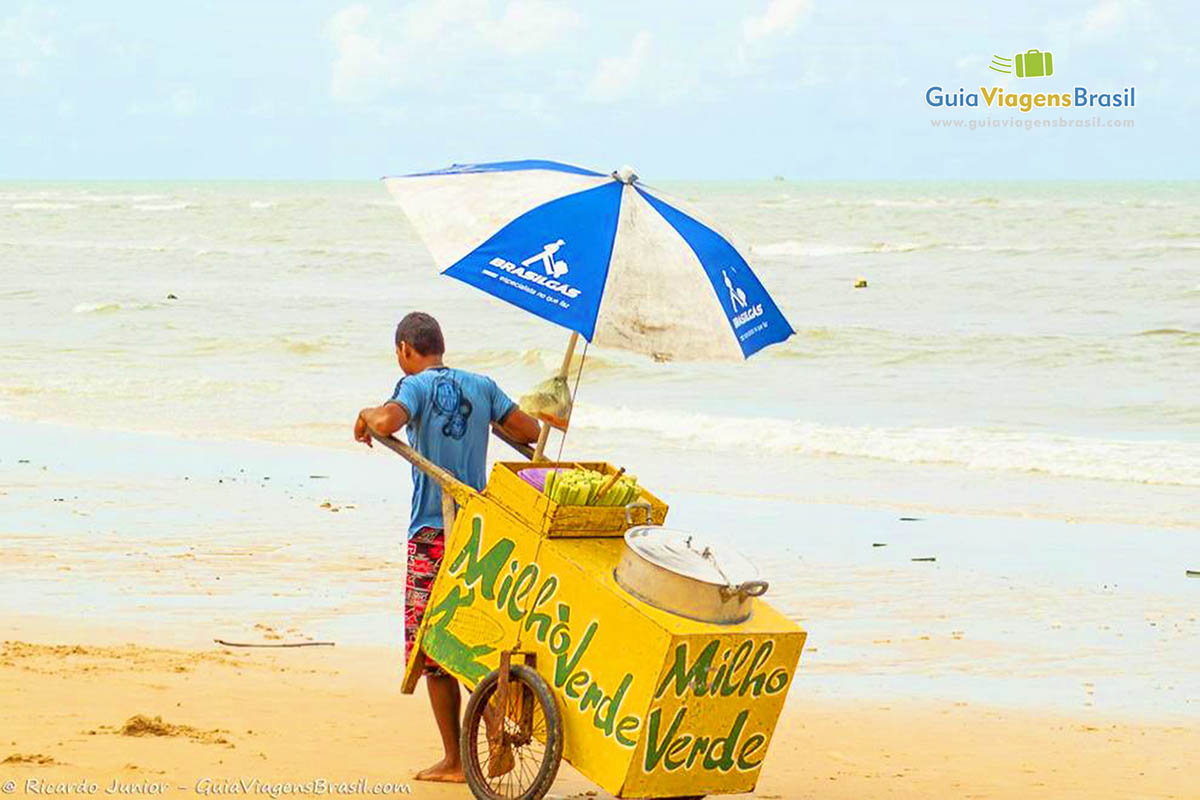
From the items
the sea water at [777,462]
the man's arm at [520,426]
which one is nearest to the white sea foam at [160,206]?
the sea water at [777,462]

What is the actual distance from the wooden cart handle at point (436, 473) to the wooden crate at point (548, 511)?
6 centimetres

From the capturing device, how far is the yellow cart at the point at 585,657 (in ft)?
12.5

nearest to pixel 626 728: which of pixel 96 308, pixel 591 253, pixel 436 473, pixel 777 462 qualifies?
pixel 436 473

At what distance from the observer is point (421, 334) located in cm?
466

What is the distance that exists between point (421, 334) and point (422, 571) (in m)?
0.69

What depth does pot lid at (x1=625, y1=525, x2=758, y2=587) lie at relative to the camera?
3836mm

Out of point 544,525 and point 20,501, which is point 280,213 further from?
point 544,525

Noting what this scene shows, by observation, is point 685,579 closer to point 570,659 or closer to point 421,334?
point 570,659

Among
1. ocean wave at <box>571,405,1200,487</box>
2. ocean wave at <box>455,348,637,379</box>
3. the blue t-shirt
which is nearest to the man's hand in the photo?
the blue t-shirt

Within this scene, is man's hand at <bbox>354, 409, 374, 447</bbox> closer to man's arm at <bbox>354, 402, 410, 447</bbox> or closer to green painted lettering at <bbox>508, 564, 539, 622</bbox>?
man's arm at <bbox>354, 402, 410, 447</bbox>

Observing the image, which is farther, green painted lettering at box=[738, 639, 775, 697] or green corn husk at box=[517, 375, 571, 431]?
green corn husk at box=[517, 375, 571, 431]

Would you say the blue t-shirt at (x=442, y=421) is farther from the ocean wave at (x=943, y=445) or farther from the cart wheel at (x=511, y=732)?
the ocean wave at (x=943, y=445)

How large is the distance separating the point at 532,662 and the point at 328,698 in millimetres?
1821

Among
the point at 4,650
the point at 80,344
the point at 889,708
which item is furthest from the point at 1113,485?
the point at 80,344
